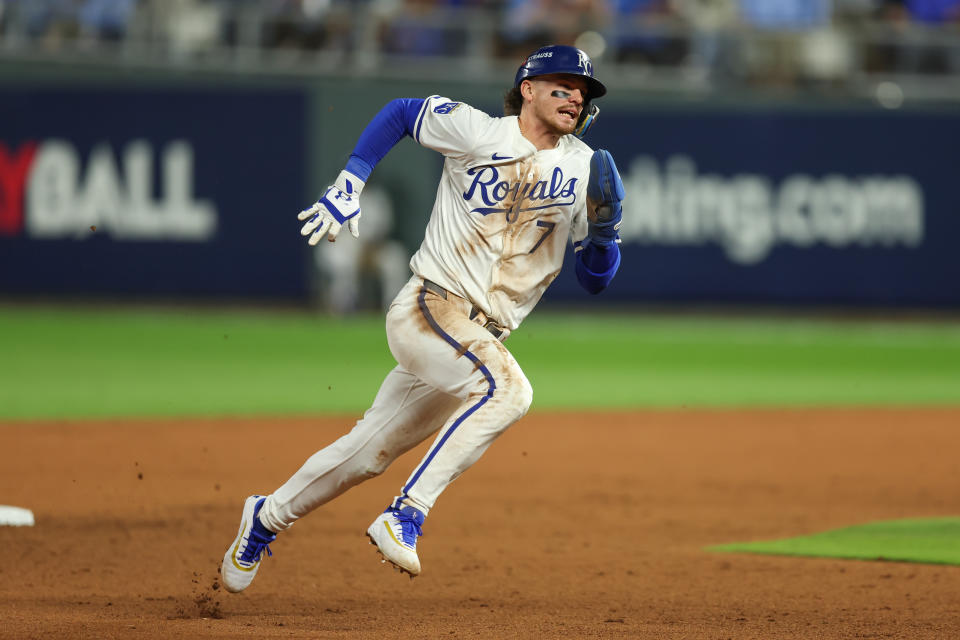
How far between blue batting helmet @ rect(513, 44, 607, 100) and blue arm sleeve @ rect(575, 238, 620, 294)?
0.62 m

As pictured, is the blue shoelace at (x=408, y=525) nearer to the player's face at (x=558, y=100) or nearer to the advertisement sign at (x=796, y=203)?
the player's face at (x=558, y=100)

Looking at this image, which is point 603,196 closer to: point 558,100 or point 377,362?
point 558,100

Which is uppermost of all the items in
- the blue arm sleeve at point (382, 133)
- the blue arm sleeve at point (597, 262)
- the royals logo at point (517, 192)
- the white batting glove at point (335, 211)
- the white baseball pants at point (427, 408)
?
the blue arm sleeve at point (382, 133)

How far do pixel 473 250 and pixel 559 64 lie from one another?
2.55 feet

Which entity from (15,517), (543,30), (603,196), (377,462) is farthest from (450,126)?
(543,30)

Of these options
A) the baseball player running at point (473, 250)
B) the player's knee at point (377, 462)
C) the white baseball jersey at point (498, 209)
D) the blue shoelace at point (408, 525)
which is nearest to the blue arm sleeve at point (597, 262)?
the baseball player running at point (473, 250)

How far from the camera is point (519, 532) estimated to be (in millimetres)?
7434

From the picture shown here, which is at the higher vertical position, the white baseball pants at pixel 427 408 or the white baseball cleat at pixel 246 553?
the white baseball pants at pixel 427 408

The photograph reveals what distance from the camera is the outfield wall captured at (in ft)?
68.4

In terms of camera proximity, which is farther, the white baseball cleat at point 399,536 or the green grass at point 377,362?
the green grass at point 377,362

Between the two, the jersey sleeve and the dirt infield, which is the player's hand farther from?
the dirt infield

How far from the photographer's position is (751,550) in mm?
6922

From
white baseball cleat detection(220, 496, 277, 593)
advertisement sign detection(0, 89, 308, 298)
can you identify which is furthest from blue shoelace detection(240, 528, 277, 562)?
advertisement sign detection(0, 89, 308, 298)

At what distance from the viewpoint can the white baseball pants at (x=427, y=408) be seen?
4.90 m
